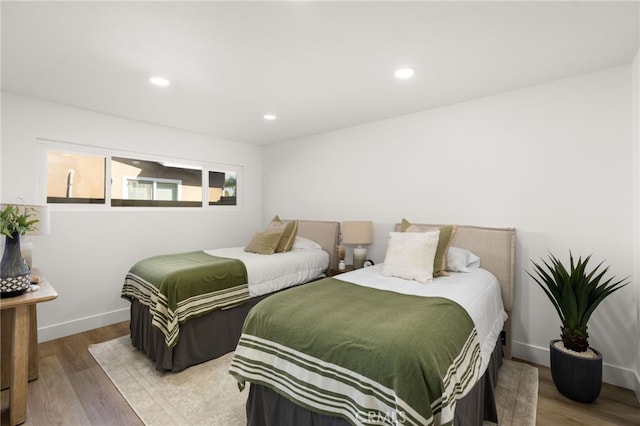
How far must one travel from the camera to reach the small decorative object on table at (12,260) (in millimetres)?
1833

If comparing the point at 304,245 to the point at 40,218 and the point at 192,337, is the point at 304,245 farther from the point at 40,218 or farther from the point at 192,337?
the point at 40,218

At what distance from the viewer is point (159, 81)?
2.56m

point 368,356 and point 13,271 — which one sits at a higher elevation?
point 13,271

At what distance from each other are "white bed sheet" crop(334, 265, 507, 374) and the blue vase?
7.06 ft

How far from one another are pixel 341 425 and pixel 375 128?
3227mm

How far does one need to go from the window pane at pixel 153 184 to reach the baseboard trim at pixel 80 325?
4.38 ft

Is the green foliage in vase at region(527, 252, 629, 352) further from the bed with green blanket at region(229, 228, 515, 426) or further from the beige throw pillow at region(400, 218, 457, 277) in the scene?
the beige throw pillow at region(400, 218, 457, 277)

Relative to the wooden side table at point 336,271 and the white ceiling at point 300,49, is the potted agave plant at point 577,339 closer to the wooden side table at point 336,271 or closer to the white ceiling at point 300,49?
the white ceiling at point 300,49

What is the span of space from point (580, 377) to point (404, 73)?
2.59m

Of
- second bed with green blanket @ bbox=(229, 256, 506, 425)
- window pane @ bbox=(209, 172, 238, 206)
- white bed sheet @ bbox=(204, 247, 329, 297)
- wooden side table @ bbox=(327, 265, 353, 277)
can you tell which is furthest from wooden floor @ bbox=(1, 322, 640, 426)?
window pane @ bbox=(209, 172, 238, 206)

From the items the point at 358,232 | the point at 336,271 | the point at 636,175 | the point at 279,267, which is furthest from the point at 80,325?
the point at 636,175

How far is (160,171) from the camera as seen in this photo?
4.03 m

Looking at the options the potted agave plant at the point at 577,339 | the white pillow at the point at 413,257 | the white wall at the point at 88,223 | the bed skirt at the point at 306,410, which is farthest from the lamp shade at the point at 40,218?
the potted agave plant at the point at 577,339

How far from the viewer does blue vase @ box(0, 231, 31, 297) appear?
5.99 feet
